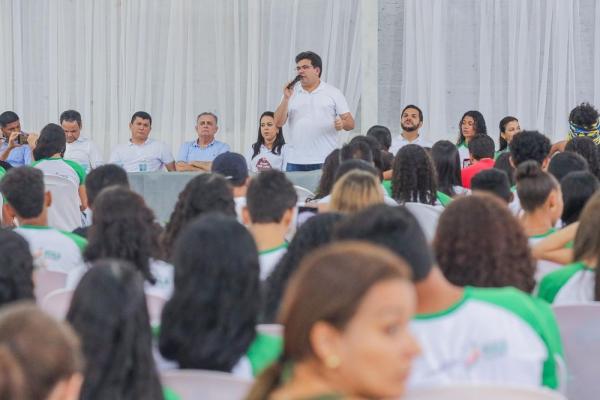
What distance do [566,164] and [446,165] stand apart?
105 centimetres

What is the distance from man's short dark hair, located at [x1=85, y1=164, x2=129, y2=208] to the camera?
5969 millimetres

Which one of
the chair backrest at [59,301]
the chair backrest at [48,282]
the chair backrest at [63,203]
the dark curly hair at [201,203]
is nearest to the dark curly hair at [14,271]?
the chair backrest at [59,301]

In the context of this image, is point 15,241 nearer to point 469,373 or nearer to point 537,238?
point 469,373

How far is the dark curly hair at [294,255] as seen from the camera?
147 inches

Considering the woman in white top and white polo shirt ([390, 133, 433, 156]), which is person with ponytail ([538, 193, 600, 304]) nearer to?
white polo shirt ([390, 133, 433, 156])

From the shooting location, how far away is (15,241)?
353cm

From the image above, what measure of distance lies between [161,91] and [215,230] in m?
9.69

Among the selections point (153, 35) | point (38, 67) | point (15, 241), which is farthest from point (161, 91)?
point (15, 241)

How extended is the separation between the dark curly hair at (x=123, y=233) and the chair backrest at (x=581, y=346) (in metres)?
1.47

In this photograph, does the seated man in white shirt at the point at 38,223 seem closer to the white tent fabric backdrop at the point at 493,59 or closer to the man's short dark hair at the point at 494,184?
the man's short dark hair at the point at 494,184

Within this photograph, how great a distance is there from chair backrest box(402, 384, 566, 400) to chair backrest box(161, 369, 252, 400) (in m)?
0.49

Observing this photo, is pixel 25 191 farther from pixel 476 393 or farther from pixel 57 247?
pixel 476 393

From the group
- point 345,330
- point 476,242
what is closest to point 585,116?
point 476,242

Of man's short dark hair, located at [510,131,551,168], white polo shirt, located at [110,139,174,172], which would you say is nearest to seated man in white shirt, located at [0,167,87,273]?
man's short dark hair, located at [510,131,551,168]
